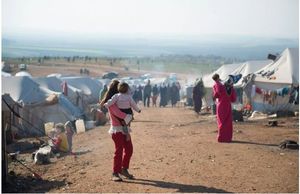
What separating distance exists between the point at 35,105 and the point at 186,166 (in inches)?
293

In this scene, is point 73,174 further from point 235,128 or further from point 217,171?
point 235,128

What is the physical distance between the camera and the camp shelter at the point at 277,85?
15172mm

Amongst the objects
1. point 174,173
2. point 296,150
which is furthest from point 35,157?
point 296,150

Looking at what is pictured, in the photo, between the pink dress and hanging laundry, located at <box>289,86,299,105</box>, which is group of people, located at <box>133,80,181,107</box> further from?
the pink dress

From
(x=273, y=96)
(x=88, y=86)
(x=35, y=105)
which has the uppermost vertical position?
(x=273, y=96)

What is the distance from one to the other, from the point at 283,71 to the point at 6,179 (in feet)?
37.9

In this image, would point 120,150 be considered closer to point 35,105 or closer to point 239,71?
point 35,105

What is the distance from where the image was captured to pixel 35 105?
526 inches

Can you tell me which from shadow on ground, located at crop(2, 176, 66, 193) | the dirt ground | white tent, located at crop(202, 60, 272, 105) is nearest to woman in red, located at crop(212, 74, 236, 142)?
the dirt ground

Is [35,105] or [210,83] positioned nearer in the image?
[35,105]

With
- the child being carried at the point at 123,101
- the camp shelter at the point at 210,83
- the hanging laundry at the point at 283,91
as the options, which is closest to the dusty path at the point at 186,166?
the child being carried at the point at 123,101

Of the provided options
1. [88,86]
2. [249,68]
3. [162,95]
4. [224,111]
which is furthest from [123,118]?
[88,86]

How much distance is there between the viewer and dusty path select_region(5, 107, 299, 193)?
19.8 ft

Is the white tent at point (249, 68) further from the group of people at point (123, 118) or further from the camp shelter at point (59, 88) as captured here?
the camp shelter at point (59, 88)
